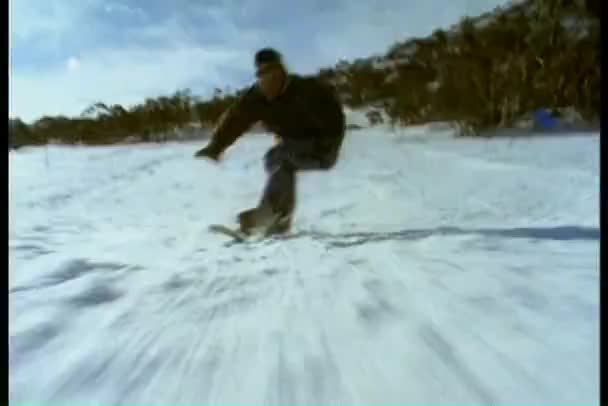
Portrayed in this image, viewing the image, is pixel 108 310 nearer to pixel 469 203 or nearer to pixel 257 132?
pixel 257 132

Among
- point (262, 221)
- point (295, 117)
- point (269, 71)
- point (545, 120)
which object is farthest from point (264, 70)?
point (545, 120)

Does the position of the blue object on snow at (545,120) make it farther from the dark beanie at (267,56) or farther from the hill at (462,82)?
the dark beanie at (267,56)

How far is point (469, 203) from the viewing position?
1505 millimetres

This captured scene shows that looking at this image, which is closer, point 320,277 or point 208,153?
point 320,277

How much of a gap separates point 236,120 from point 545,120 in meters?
0.69

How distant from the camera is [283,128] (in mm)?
1514

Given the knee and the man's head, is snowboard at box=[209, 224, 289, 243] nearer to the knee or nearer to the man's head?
the knee

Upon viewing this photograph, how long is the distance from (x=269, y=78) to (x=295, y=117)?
0.33ft

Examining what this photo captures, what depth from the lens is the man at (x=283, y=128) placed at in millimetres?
1498

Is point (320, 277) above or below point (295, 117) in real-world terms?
below

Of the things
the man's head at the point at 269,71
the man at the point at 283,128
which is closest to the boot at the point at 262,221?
the man at the point at 283,128

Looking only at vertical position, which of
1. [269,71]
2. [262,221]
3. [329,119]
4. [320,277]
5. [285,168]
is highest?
[269,71]

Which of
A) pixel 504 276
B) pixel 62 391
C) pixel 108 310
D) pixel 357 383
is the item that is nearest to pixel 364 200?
pixel 504 276

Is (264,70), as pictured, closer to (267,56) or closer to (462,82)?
(267,56)
